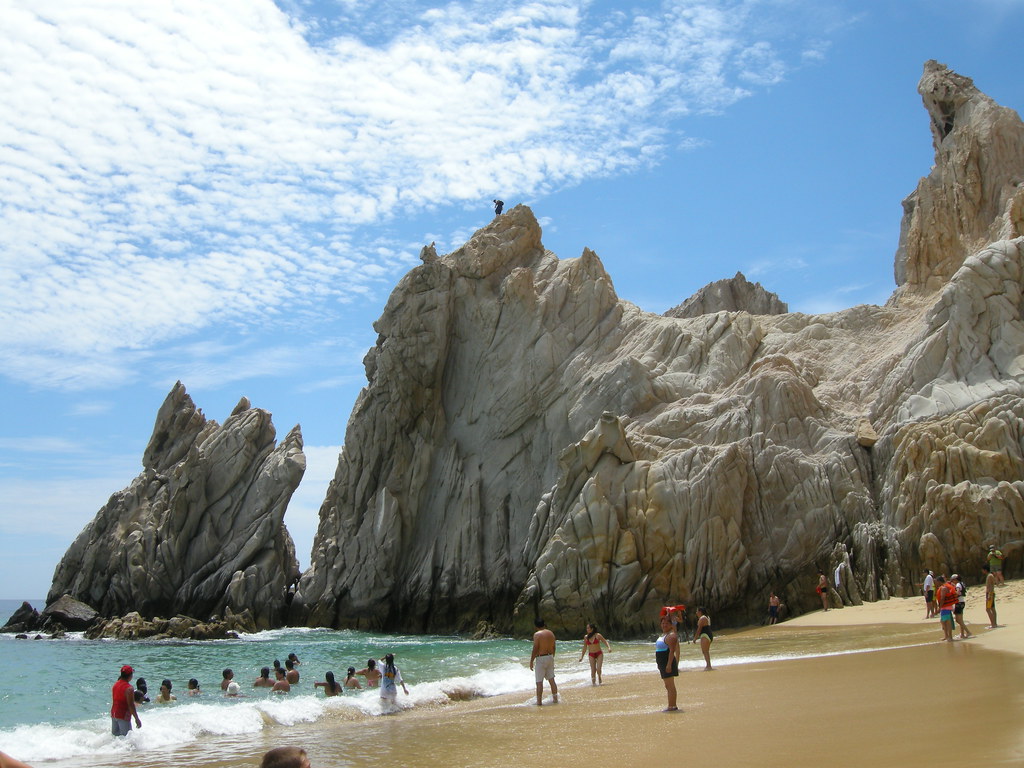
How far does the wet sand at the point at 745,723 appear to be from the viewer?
8805mm

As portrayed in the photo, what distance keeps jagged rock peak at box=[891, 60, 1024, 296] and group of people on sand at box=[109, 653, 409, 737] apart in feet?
97.7

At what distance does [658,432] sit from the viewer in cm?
3666

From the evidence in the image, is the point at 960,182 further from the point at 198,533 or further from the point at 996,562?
the point at 198,533

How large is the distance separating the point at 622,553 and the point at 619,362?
11.6m

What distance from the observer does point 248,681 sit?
25.3m

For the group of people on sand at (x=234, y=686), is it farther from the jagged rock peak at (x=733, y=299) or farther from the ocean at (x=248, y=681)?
the jagged rock peak at (x=733, y=299)

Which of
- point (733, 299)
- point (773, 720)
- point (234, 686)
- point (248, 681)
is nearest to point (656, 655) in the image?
point (773, 720)

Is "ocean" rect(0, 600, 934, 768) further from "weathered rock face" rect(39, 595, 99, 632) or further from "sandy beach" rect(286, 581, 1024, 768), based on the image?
"weathered rock face" rect(39, 595, 99, 632)

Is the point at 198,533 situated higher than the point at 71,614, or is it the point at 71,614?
the point at 198,533

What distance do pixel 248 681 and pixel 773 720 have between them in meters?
18.1

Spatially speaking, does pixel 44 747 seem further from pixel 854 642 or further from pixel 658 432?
pixel 658 432

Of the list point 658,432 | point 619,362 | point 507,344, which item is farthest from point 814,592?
point 507,344

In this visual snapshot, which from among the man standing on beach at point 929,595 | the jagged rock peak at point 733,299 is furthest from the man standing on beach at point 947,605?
the jagged rock peak at point 733,299

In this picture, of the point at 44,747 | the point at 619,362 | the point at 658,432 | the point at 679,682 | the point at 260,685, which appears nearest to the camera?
the point at 44,747
